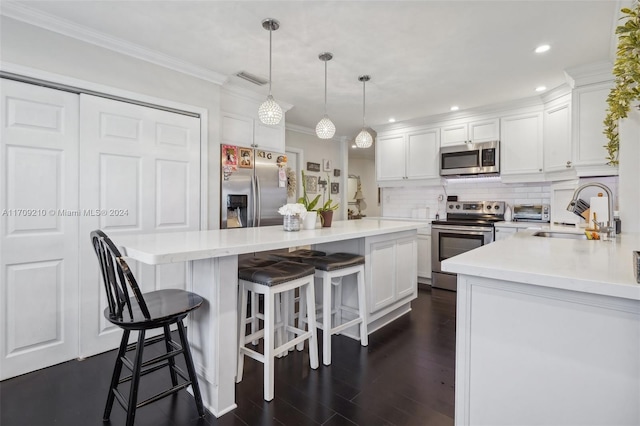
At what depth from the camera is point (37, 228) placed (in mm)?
2117

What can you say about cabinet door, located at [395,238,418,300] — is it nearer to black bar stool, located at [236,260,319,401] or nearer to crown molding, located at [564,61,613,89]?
black bar stool, located at [236,260,319,401]

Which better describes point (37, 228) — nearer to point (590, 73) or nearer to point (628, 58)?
point (628, 58)

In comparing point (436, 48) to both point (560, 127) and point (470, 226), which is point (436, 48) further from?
point (470, 226)

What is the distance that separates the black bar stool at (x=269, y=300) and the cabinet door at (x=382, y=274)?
2.47 ft

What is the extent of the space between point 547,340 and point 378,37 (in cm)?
224

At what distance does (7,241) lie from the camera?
2.02 m

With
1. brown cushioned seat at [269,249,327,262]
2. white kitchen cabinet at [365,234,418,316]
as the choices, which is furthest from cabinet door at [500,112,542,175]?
brown cushioned seat at [269,249,327,262]

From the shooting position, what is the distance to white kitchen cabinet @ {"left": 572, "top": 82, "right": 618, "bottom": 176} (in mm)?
2914

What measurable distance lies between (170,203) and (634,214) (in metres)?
3.57

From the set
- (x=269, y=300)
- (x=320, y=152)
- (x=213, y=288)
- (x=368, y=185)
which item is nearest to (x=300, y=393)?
(x=269, y=300)

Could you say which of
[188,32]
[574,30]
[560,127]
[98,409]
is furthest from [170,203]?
[560,127]

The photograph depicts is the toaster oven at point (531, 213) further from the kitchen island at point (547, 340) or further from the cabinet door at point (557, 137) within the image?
the kitchen island at point (547, 340)

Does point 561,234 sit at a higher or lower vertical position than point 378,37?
lower

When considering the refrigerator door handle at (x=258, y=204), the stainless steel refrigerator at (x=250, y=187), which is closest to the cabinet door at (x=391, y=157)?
the stainless steel refrigerator at (x=250, y=187)
